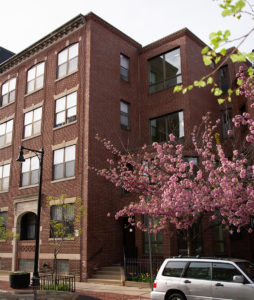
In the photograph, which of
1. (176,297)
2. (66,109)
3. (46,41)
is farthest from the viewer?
(46,41)

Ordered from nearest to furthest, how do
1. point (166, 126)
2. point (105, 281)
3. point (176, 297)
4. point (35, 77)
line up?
1. point (176, 297)
2. point (105, 281)
3. point (166, 126)
4. point (35, 77)

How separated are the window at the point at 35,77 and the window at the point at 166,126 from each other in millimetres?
8575

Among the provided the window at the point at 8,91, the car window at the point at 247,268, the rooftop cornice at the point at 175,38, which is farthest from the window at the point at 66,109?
the car window at the point at 247,268

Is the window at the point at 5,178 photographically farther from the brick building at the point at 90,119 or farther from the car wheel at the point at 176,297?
the car wheel at the point at 176,297

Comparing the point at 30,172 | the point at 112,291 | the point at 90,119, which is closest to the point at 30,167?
the point at 30,172

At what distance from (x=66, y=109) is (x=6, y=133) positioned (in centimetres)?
720

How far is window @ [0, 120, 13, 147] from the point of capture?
2642cm

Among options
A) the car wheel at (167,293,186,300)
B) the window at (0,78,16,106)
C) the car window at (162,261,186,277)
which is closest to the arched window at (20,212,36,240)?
the window at (0,78,16,106)

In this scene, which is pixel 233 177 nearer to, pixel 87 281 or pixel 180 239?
pixel 180 239

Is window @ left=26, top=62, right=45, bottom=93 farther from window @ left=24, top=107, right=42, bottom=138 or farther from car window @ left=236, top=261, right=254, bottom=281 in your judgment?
car window @ left=236, top=261, right=254, bottom=281

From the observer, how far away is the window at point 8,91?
1079 inches

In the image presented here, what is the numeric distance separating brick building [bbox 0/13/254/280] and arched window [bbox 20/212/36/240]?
65 millimetres

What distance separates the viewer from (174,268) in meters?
10.7

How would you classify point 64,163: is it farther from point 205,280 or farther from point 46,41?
point 205,280
